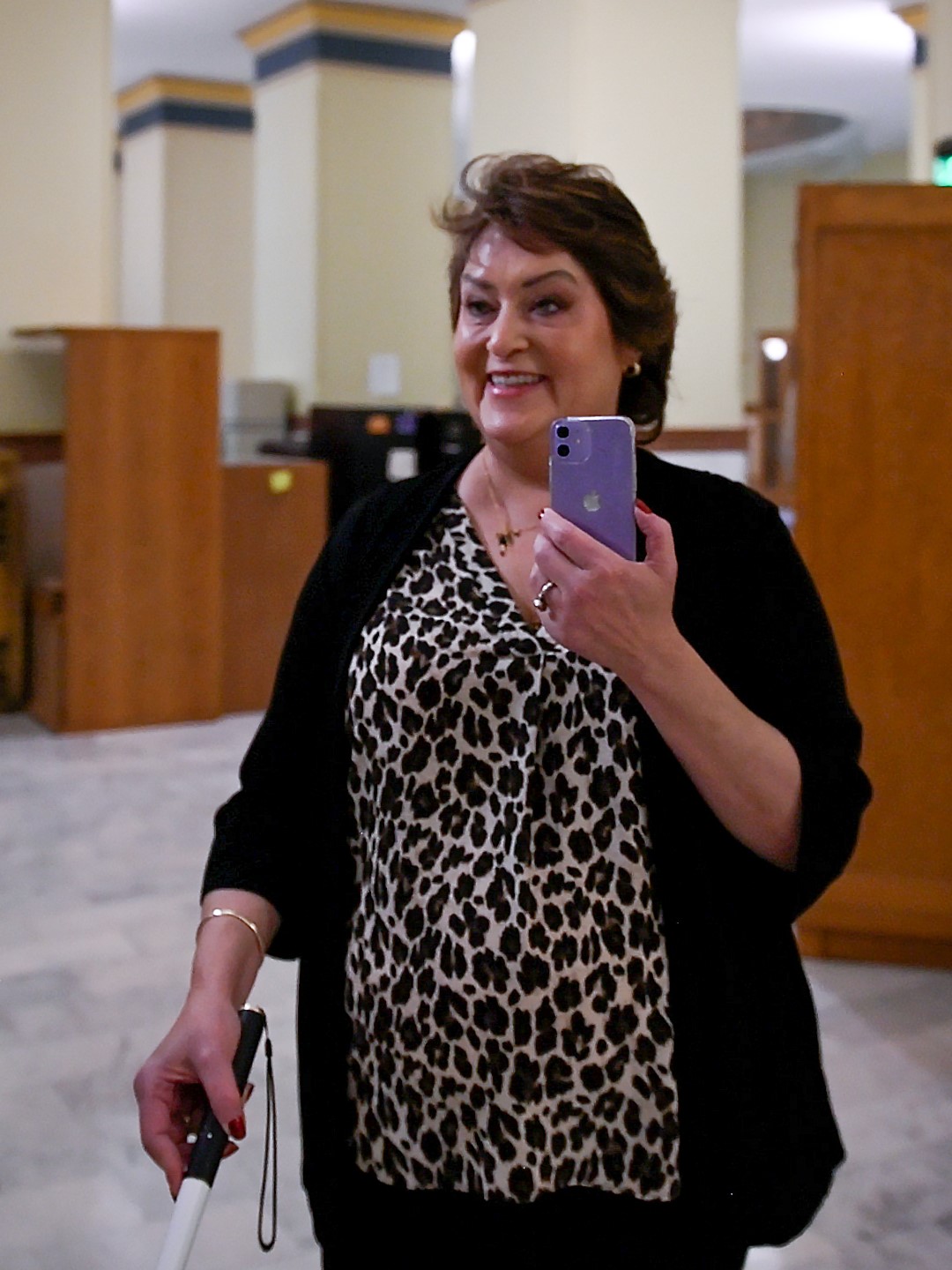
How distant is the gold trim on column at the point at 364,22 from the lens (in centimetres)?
955

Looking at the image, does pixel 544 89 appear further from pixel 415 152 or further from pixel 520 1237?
pixel 520 1237

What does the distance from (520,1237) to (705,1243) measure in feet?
0.45

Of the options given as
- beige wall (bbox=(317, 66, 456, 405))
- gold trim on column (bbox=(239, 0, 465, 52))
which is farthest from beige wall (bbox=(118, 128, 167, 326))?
beige wall (bbox=(317, 66, 456, 405))

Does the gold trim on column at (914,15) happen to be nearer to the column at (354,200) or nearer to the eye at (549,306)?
the column at (354,200)

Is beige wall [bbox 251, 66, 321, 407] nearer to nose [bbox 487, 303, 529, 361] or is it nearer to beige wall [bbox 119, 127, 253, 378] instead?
beige wall [bbox 119, 127, 253, 378]

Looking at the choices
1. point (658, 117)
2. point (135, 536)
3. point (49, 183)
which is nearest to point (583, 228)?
point (135, 536)

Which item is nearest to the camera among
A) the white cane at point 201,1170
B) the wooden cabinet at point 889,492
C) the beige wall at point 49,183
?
the white cane at point 201,1170

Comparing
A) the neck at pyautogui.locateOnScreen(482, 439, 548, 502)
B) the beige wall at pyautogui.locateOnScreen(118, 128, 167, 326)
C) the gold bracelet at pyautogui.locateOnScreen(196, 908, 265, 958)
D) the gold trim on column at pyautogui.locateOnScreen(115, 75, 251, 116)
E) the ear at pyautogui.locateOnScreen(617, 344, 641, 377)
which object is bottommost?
the gold bracelet at pyautogui.locateOnScreen(196, 908, 265, 958)

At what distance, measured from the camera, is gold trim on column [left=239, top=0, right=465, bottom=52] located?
955 cm

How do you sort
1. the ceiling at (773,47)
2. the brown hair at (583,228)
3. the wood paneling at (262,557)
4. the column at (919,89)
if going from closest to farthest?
the brown hair at (583,228), the wood paneling at (262,557), the column at (919,89), the ceiling at (773,47)

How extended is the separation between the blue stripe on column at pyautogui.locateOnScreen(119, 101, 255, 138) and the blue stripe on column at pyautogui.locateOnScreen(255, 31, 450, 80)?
2.23m

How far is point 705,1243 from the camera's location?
1186 mm

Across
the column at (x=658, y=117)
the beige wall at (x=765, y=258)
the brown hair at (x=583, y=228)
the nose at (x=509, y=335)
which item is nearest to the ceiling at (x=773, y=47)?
the column at (x=658, y=117)

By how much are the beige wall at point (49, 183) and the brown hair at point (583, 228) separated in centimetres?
594
